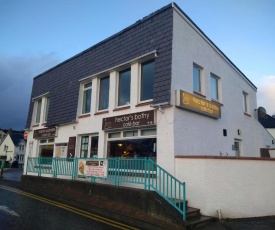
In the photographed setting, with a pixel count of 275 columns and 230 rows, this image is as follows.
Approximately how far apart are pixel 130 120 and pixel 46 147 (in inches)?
344

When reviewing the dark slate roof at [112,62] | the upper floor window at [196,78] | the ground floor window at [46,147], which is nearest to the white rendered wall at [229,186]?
the dark slate roof at [112,62]

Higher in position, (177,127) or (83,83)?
(83,83)

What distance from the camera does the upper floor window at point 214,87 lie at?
12.5m

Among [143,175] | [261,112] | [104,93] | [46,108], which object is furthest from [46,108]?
[261,112]

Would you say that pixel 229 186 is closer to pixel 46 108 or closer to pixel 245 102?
pixel 245 102

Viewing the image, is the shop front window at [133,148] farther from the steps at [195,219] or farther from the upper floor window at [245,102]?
the upper floor window at [245,102]

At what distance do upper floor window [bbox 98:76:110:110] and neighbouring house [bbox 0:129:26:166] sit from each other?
55.9 m

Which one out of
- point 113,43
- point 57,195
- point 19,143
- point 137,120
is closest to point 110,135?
point 137,120

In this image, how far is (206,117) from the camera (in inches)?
425

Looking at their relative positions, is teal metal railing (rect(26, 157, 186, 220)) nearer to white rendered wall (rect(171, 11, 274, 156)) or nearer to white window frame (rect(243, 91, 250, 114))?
white rendered wall (rect(171, 11, 274, 156))

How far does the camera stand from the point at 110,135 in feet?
39.0

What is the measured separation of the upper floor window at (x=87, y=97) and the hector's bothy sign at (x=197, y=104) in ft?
21.0

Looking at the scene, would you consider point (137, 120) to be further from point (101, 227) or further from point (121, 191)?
point (101, 227)

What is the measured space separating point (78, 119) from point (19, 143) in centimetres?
5703
